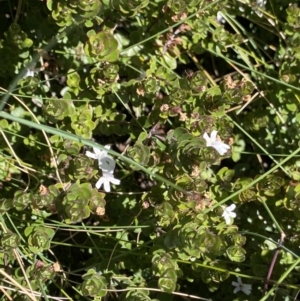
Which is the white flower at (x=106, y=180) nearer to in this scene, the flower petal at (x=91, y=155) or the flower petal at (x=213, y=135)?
the flower petal at (x=91, y=155)

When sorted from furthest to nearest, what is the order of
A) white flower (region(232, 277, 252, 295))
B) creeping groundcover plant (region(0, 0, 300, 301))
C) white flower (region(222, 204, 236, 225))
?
white flower (region(232, 277, 252, 295)) < white flower (region(222, 204, 236, 225)) < creeping groundcover plant (region(0, 0, 300, 301))

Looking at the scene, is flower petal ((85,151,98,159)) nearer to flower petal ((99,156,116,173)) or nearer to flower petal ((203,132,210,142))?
flower petal ((99,156,116,173))

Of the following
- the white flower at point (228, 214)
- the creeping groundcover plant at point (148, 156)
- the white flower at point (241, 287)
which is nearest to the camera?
the creeping groundcover plant at point (148, 156)

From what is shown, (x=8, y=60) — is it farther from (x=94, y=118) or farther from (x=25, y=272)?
(x=25, y=272)

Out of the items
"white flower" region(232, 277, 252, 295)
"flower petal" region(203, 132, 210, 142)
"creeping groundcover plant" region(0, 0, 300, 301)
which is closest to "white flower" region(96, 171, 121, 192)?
"creeping groundcover plant" region(0, 0, 300, 301)

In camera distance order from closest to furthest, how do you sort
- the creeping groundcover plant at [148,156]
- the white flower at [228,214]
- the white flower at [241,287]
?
1. the creeping groundcover plant at [148,156]
2. the white flower at [228,214]
3. the white flower at [241,287]

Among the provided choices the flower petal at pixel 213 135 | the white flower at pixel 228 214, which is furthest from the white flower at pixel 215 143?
the white flower at pixel 228 214

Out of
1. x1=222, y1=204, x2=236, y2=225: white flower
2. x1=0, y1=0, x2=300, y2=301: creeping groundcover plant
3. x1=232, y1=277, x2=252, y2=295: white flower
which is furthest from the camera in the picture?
x1=232, y1=277, x2=252, y2=295: white flower

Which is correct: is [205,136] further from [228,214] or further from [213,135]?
[228,214]
